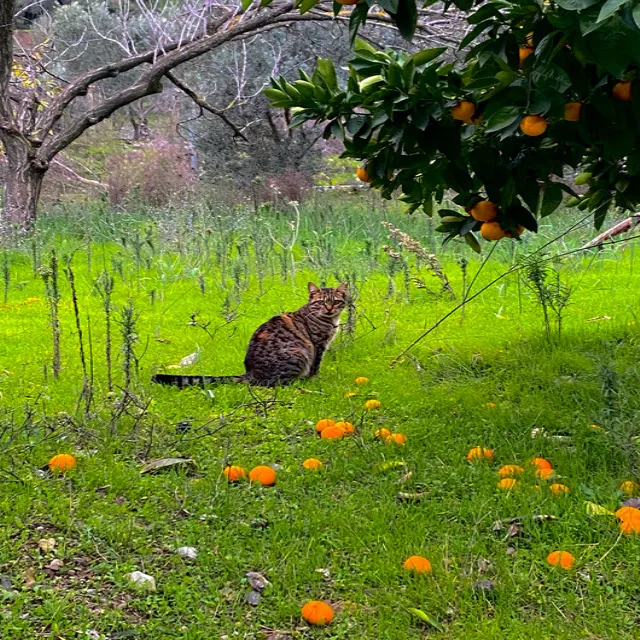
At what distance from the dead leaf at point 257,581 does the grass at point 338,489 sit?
0.03m

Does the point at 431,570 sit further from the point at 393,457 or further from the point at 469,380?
the point at 469,380

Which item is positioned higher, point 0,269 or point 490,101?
point 490,101

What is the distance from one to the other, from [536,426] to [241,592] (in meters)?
1.94

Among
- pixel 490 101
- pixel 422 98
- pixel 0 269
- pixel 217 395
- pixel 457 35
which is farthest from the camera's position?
pixel 457 35

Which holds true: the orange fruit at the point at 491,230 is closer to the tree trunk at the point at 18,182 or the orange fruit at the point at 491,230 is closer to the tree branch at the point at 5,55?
the tree branch at the point at 5,55

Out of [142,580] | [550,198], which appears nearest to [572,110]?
[550,198]

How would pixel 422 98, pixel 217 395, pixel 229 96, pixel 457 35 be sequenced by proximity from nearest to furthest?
1. pixel 422 98
2. pixel 217 395
3. pixel 457 35
4. pixel 229 96

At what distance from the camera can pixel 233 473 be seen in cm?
317

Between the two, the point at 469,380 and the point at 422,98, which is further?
the point at 469,380

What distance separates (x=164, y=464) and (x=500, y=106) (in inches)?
85.5

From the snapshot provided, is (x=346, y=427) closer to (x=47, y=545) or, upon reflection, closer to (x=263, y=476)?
(x=263, y=476)

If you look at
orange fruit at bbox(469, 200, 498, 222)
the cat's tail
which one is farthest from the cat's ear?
orange fruit at bbox(469, 200, 498, 222)

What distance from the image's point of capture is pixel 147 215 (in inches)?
432

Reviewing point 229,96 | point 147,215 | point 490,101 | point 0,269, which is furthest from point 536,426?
point 229,96
